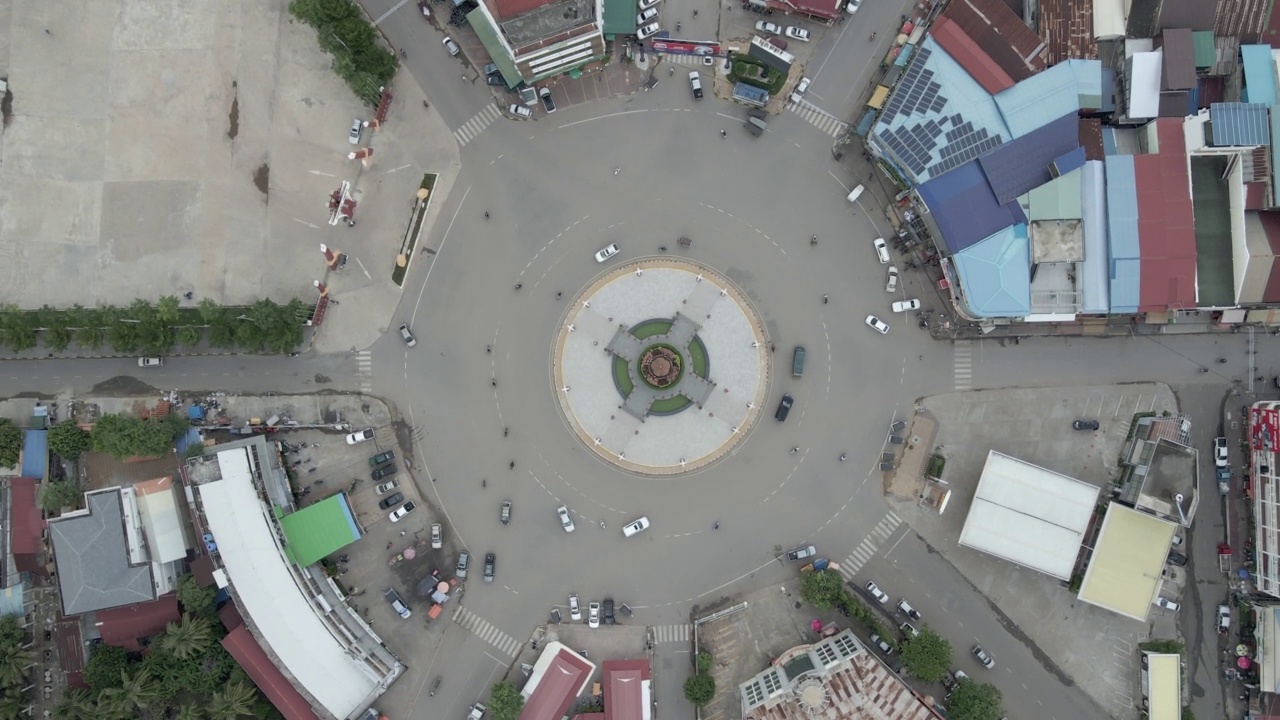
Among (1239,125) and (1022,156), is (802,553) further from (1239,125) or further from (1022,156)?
(1239,125)

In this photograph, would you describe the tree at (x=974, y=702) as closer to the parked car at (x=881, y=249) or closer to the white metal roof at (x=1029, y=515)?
the white metal roof at (x=1029, y=515)

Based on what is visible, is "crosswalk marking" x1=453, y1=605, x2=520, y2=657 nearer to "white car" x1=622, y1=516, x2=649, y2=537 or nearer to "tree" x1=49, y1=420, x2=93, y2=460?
"white car" x1=622, y1=516, x2=649, y2=537

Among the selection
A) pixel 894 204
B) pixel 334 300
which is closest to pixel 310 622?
pixel 334 300

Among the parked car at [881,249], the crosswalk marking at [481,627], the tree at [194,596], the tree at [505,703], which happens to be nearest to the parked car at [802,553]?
the crosswalk marking at [481,627]

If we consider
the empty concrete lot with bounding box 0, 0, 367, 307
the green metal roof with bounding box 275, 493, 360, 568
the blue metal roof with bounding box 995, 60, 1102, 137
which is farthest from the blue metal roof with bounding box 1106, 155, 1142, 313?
the green metal roof with bounding box 275, 493, 360, 568

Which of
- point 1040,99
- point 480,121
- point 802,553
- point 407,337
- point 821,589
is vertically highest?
point 480,121

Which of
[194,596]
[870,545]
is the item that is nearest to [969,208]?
[870,545]

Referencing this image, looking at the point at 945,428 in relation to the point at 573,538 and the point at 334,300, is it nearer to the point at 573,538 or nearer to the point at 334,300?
the point at 573,538

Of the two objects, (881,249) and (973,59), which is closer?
(973,59)
